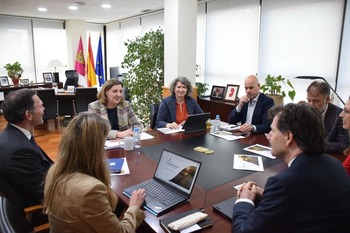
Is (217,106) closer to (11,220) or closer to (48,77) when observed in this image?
(11,220)

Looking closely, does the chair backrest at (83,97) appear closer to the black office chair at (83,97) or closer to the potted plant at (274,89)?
the black office chair at (83,97)

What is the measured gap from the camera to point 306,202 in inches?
35.9

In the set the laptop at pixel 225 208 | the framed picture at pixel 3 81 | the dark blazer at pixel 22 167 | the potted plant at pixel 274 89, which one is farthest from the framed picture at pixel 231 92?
the framed picture at pixel 3 81

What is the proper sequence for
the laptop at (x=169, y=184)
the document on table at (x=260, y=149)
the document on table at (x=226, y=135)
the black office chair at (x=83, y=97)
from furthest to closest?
the black office chair at (x=83, y=97), the document on table at (x=226, y=135), the document on table at (x=260, y=149), the laptop at (x=169, y=184)

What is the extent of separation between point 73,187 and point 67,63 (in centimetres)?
789

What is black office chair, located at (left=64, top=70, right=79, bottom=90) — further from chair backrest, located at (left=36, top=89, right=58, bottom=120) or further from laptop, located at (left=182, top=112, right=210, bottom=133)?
laptop, located at (left=182, top=112, right=210, bottom=133)

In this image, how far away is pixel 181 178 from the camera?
4.63ft

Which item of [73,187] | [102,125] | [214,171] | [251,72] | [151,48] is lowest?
[214,171]

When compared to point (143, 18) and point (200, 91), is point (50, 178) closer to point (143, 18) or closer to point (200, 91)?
point (200, 91)

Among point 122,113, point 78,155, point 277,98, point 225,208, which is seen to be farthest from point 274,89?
point 78,155

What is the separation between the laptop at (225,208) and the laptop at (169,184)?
155mm

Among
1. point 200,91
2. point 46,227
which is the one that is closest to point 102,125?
point 46,227

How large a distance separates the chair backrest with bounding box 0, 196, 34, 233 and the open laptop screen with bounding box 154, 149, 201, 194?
2.25 feet

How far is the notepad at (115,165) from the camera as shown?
5.61 ft
